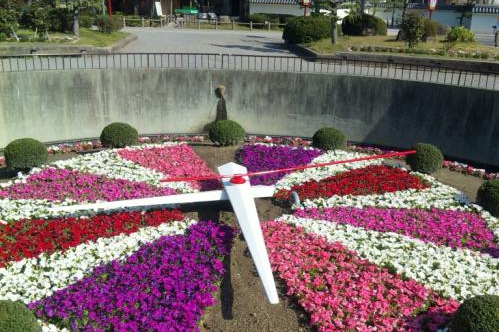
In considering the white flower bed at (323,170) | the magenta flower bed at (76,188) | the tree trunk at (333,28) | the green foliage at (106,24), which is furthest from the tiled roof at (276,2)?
the magenta flower bed at (76,188)

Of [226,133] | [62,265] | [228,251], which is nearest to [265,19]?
[226,133]

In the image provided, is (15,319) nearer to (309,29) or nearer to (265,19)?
(309,29)

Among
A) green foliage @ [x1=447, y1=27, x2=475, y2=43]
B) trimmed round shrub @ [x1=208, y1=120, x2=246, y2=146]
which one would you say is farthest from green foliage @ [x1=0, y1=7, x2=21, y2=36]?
green foliage @ [x1=447, y1=27, x2=475, y2=43]

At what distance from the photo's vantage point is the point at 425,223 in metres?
13.1

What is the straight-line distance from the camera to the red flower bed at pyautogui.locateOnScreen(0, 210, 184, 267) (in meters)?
11.3

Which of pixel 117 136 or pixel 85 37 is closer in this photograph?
pixel 117 136

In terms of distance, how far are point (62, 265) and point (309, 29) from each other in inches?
983

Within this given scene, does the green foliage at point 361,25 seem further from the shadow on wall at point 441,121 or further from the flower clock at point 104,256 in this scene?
the flower clock at point 104,256

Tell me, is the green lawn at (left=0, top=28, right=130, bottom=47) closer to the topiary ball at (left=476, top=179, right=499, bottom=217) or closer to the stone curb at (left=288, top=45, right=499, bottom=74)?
the stone curb at (left=288, top=45, right=499, bottom=74)

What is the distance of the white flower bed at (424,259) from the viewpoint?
1048cm

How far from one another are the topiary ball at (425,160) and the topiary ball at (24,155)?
36.8ft

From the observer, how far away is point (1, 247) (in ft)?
37.1

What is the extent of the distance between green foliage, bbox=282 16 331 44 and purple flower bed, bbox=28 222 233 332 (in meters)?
23.3

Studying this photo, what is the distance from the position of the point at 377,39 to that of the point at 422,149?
19902 mm
